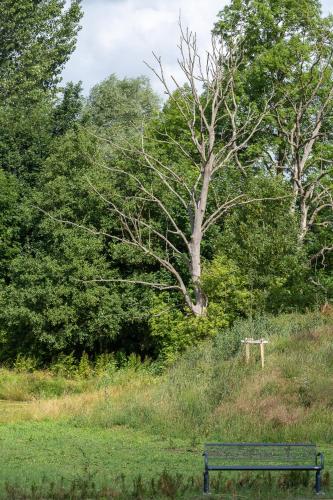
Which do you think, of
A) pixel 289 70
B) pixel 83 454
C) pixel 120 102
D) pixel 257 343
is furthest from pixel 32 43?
pixel 83 454

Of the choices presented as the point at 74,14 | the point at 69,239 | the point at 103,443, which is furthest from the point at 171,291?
the point at 74,14

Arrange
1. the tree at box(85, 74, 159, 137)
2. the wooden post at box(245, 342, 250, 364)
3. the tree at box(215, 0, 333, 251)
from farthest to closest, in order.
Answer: the tree at box(85, 74, 159, 137) < the tree at box(215, 0, 333, 251) < the wooden post at box(245, 342, 250, 364)

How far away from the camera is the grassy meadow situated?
12.1 meters

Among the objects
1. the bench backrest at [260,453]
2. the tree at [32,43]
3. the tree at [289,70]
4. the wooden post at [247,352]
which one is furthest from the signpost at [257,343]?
the tree at [32,43]

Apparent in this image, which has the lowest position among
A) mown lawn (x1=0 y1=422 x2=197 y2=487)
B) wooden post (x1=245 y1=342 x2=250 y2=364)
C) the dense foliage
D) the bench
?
Result: mown lawn (x1=0 y1=422 x2=197 y2=487)

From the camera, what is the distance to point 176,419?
781 inches

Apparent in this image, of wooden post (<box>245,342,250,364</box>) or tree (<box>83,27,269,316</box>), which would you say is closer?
wooden post (<box>245,342,250,364</box>)

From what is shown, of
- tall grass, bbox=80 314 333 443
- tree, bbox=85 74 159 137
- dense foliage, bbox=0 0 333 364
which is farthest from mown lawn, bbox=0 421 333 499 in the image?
tree, bbox=85 74 159 137

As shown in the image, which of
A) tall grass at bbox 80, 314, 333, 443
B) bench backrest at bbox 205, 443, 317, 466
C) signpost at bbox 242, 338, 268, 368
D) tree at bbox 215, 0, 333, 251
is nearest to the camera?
bench backrest at bbox 205, 443, 317, 466

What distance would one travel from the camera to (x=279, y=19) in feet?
141

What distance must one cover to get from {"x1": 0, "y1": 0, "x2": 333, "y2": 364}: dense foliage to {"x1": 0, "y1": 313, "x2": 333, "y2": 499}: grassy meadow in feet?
13.2

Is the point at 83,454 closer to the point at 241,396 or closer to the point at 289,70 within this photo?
the point at 241,396

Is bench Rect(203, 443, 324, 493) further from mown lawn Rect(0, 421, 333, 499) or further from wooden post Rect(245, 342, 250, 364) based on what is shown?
wooden post Rect(245, 342, 250, 364)

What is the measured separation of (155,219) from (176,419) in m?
16.5
